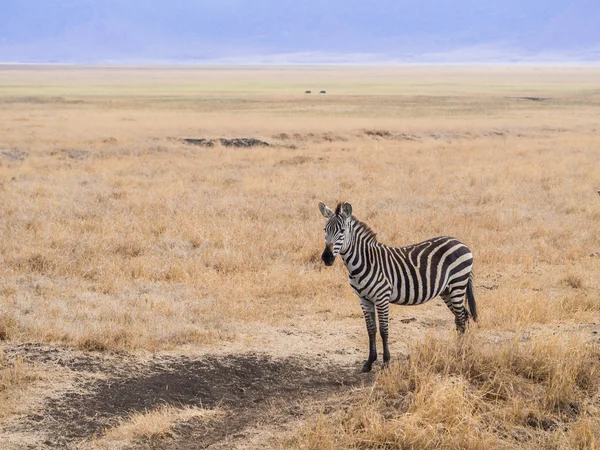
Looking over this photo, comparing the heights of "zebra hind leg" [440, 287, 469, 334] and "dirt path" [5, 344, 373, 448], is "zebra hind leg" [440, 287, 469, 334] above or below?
above

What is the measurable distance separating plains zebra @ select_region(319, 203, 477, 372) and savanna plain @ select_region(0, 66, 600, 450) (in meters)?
0.42

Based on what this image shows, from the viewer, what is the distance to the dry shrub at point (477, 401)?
5.68m

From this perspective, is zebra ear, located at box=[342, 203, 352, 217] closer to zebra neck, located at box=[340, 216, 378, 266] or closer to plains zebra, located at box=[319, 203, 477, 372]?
plains zebra, located at box=[319, 203, 477, 372]

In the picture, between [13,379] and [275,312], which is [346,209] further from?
[13,379]

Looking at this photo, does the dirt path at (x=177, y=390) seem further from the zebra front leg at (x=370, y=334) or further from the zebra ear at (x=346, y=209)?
the zebra ear at (x=346, y=209)

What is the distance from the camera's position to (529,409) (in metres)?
6.09

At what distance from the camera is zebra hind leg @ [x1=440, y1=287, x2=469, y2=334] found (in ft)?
25.6

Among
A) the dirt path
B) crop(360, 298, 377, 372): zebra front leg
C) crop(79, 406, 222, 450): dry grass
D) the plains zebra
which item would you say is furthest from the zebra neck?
crop(79, 406, 222, 450): dry grass

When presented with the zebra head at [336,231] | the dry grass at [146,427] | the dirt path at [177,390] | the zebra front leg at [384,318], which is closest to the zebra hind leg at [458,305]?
the zebra front leg at [384,318]

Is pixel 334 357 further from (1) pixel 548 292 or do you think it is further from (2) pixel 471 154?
(2) pixel 471 154

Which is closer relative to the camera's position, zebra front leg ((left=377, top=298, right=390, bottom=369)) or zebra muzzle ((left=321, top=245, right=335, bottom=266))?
zebra muzzle ((left=321, top=245, right=335, bottom=266))

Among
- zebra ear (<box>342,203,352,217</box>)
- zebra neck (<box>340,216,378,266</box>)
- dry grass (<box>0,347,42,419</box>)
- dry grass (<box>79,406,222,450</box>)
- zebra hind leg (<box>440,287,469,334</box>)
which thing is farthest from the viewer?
zebra hind leg (<box>440,287,469,334</box>)

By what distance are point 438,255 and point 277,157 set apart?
701 inches

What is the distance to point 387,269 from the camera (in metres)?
7.48
